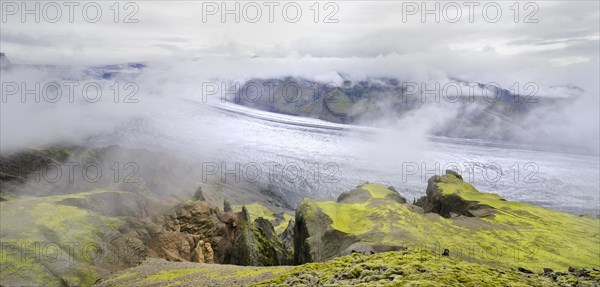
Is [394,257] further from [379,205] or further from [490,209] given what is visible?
[490,209]

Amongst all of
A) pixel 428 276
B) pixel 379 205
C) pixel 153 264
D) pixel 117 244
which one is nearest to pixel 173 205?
pixel 117 244

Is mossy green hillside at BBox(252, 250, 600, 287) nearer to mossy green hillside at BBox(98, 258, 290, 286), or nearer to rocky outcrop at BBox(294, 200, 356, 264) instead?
mossy green hillside at BBox(98, 258, 290, 286)

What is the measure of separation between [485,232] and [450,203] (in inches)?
1390

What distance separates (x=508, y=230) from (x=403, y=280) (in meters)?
80.2

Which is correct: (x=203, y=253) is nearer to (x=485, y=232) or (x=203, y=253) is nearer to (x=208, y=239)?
(x=208, y=239)

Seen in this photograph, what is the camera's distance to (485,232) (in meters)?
86.7

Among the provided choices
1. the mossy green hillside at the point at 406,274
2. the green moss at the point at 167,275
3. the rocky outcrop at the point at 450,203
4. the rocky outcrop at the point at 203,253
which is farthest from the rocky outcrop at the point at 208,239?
the rocky outcrop at the point at 450,203

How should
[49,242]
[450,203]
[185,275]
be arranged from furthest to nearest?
[450,203], [49,242], [185,275]

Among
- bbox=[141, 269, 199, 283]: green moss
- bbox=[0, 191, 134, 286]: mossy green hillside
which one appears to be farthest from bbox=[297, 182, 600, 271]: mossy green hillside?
bbox=[0, 191, 134, 286]: mossy green hillside

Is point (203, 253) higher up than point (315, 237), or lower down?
lower down

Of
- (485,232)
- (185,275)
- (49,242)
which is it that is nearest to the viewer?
(185,275)

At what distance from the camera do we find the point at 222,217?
7956 centimetres

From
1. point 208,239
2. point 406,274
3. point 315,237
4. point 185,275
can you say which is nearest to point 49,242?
point 185,275

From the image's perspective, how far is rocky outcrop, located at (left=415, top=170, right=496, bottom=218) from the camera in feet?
357
